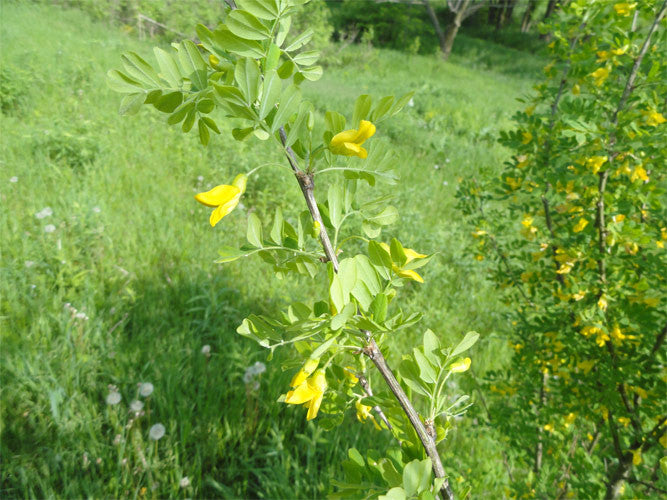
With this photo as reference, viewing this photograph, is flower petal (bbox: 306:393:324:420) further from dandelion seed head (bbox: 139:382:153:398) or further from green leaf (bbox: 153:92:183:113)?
dandelion seed head (bbox: 139:382:153:398)

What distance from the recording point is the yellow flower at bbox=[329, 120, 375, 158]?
1.37ft

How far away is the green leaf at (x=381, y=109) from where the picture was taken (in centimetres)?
44

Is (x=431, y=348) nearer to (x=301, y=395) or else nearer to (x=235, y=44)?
(x=301, y=395)

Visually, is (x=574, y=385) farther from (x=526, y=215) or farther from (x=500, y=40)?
(x=500, y=40)

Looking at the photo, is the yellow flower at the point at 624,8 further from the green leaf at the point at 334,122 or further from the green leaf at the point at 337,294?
the green leaf at the point at 337,294

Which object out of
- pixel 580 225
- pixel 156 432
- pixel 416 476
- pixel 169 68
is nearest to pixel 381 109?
pixel 169 68

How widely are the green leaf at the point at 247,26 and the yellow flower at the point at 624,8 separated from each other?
1040mm

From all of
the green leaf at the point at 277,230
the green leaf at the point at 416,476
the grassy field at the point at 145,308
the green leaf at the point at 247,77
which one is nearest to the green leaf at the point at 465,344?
the green leaf at the point at 416,476

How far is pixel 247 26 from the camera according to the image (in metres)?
0.41

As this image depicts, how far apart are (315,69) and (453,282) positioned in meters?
2.20

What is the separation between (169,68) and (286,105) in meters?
0.13

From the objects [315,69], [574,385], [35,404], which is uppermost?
[315,69]

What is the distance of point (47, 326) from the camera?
4.81 ft

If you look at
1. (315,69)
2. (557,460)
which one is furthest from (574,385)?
(315,69)
